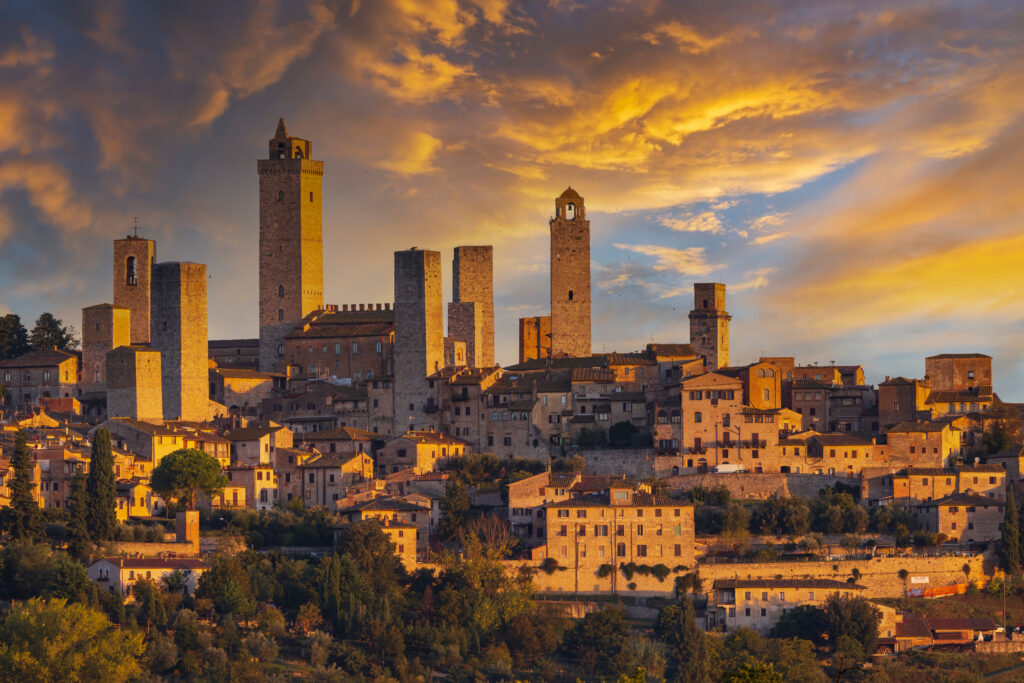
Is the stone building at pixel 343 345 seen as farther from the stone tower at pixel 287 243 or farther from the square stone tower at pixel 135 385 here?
the square stone tower at pixel 135 385

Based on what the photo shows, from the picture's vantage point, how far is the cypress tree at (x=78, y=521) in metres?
63.2

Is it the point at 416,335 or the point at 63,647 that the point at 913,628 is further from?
the point at 63,647

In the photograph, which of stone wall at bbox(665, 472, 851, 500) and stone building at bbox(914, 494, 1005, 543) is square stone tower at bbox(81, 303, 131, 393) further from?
stone building at bbox(914, 494, 1005, 543)

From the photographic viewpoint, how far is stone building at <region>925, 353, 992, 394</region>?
81375 millimetres

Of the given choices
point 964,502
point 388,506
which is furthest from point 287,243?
point 964,502

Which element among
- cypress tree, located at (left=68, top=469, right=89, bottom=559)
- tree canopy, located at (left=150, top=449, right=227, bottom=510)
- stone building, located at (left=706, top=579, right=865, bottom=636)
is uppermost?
tree canopy, located at (left=150, top=449, right=227, bottom=510)

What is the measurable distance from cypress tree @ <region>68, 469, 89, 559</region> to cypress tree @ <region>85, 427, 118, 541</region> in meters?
0.21

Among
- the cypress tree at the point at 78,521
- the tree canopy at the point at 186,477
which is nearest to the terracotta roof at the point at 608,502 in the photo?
the tree canopy at the point at 186,477

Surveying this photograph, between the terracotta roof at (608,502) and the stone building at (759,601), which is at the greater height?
the terracotta roof at (608,502)

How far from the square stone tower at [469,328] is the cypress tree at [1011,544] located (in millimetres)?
24382

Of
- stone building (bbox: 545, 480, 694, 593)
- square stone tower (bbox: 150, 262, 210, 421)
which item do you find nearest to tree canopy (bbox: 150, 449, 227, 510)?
square stone tower (bbox: 150, 262, 210, 421)

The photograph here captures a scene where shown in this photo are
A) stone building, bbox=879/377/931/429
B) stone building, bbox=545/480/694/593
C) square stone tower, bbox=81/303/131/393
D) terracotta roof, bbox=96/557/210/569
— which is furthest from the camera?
square stone tower, bbox=81/303/131/393

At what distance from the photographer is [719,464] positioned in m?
72.6

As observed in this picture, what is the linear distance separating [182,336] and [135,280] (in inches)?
496
